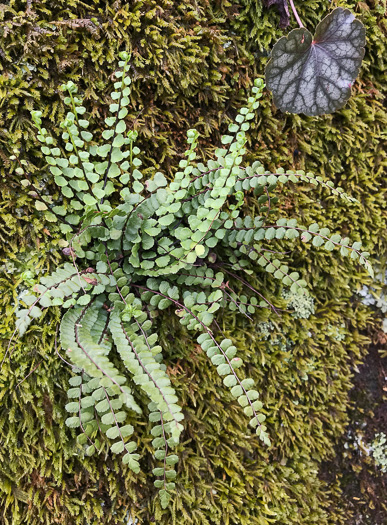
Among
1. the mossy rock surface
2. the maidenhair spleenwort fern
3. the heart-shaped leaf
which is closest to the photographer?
the maidenhair spleenwort fern

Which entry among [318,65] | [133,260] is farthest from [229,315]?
[318,65]

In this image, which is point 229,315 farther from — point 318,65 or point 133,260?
point 318,65

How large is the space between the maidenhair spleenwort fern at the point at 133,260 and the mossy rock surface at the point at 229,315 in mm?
Result: 138

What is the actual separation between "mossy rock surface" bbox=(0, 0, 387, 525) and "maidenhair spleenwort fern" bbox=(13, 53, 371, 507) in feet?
0.45

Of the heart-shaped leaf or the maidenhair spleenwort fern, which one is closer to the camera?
the maidenhair spleenwort fern

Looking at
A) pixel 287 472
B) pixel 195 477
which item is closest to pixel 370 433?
pixel 287 472

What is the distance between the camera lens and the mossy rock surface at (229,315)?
1.49 metres

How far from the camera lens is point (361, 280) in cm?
214

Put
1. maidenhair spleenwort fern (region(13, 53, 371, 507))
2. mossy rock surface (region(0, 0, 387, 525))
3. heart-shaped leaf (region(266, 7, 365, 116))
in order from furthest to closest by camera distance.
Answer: heart-shaped leaf (region(266, 7, 365, 116)) < mossy rock surface (region(0, 0, 387, 525)) < maidenhair spleenwort fern (region(13, 53, 371, 507))

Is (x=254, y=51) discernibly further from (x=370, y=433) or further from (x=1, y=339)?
(x=370, y=433)

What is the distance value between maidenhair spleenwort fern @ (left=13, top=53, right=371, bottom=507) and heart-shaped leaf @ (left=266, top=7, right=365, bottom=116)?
230mm

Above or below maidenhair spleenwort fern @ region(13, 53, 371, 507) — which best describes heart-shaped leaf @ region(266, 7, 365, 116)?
above

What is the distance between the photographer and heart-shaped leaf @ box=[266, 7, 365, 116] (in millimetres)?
1595

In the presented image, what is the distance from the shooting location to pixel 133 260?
4.94 feet
